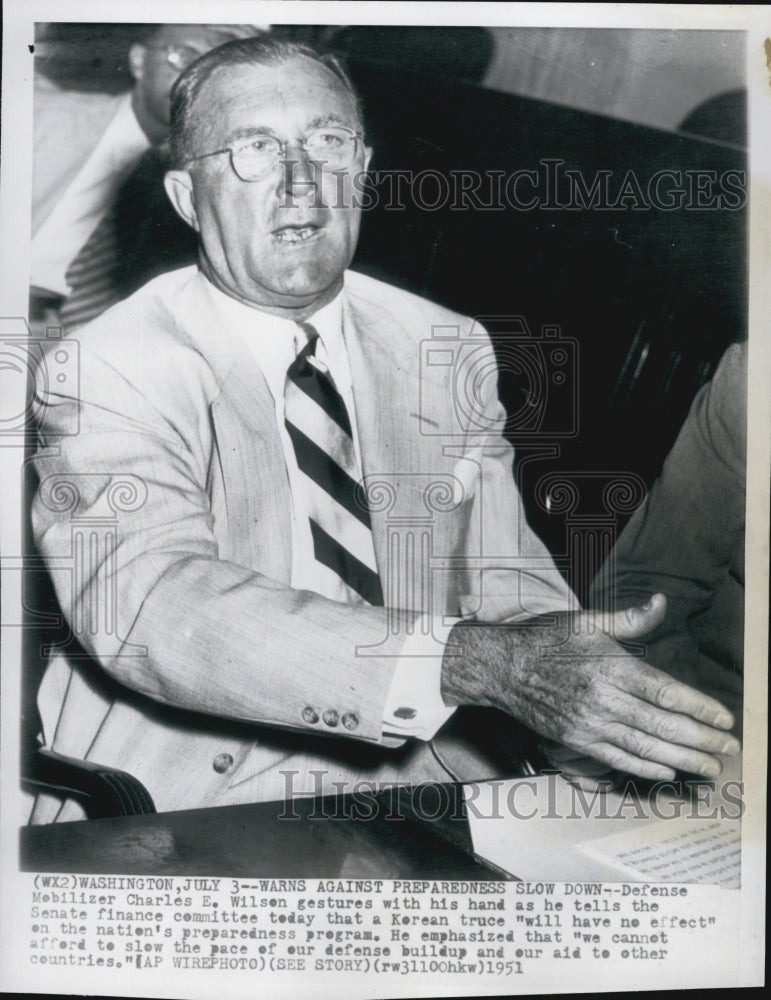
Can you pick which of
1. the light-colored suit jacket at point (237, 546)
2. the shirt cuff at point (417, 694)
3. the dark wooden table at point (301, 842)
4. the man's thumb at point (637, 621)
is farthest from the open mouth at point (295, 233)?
the dark wooden table at point (301, 842)

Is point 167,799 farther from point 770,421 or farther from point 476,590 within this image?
point 770,421

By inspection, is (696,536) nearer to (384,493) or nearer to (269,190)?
(384,493)

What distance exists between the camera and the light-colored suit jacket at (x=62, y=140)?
5.09 feet

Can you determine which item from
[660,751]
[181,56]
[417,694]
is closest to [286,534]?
[417,694]

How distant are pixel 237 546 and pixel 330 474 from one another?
0.62 ft

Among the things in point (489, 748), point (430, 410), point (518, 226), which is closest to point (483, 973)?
point (489, 748)

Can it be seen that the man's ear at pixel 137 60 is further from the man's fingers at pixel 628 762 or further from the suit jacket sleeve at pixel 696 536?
the man's fingers at pixel 628 762

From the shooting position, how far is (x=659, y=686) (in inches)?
59.8

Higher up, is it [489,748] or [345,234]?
[345,234]

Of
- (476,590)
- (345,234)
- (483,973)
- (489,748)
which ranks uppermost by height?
(345,234)

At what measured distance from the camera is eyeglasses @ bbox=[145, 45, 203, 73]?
154 cm

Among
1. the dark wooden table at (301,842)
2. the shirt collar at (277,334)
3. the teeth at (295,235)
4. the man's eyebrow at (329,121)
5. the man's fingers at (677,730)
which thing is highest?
the man's eyebrow at (329,121)

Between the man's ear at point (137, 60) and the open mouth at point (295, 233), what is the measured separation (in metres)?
0.34

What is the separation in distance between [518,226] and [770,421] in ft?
1.73
